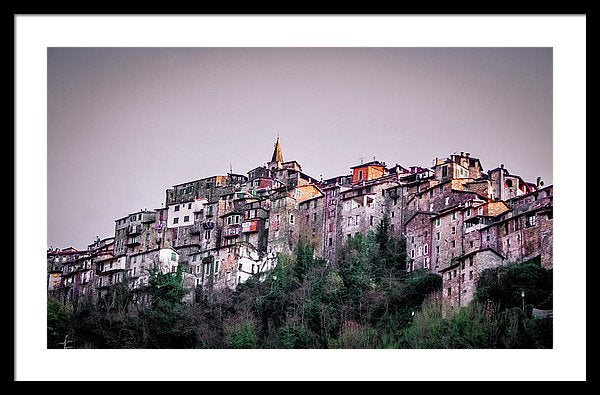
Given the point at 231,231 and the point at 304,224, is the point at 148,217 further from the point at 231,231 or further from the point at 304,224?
the point at 304,224

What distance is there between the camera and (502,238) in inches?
576

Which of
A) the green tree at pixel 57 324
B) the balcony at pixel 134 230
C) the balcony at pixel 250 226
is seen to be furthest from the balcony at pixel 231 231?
the green tree at pixel 57 324

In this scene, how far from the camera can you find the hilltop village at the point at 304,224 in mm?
14617

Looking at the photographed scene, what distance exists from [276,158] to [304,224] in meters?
1.55

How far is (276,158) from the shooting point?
15047mm

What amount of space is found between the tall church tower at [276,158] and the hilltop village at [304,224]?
2cm

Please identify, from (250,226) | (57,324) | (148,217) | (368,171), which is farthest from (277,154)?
(57,324)

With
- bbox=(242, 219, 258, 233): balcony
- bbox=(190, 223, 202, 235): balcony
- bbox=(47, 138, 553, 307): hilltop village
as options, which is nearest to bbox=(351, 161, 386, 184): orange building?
bbox=(47, 138, 553, 307): hilltop village

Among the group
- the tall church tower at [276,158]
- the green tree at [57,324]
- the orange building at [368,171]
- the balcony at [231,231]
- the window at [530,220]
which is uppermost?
the tall church tower at [276,158]

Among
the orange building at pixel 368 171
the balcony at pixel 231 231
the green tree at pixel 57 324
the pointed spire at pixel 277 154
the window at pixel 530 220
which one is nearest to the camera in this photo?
the window at pixel 530 220

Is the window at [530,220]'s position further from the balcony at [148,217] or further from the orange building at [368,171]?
the balcony at [148,217]

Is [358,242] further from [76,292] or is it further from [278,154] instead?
[76,292]
